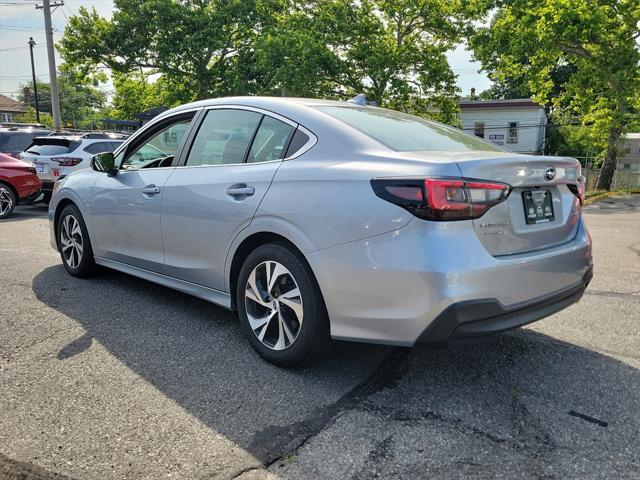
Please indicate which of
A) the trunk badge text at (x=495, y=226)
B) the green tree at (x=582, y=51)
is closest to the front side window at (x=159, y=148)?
the trunk badge text at (x=495, y=226)

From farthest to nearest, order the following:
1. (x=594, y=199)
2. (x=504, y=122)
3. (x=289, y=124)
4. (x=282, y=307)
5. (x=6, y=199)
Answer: (x=504, y=122)
(x=594, y=199)
(x=6, y=199)
(x=289, y=124)
(x=282, y=307)

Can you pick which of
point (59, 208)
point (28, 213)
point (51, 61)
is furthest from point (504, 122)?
point (59, 208)

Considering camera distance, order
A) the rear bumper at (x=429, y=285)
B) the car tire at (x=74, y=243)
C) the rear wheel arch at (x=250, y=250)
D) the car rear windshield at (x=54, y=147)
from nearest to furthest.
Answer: the rear bumper at (x=429, y=285), the rear wheel arch at (x=250, y=250), the car tire at (x=74, y=243), the car rear windshield at (x=54, y=147)

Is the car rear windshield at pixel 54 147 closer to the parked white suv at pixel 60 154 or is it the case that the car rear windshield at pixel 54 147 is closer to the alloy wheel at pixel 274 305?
the parked white suv at pixel 60 154

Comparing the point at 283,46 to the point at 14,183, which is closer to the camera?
the point at 14,183

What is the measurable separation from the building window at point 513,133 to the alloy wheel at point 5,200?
3983 cm

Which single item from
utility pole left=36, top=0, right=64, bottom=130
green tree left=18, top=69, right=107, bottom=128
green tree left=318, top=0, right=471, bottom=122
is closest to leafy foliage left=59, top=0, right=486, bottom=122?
green tree left=318, top=0, right=471, bottom=122

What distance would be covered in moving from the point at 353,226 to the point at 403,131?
1018mm

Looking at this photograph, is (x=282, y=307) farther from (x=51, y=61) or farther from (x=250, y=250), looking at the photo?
(x=51, y=61)

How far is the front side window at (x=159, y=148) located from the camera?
4258 millimetres

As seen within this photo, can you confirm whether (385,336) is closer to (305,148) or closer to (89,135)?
(305,148)

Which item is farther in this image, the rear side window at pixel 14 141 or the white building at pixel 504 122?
the white building at pixel 504 122

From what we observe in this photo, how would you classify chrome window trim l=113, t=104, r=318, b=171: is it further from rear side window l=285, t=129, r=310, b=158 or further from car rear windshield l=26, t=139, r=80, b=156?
car rear windshield l=26, t=139, r=80, b=156

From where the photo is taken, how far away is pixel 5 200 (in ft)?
33.6
